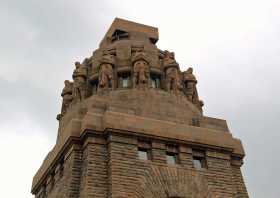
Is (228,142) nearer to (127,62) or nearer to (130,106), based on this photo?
(130,106)

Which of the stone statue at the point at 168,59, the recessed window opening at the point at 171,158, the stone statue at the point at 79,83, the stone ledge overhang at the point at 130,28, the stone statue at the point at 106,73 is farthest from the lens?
the stone ledge overhang at the point at 130,28

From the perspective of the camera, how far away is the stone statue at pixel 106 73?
96.2ft

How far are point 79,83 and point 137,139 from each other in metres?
8.18

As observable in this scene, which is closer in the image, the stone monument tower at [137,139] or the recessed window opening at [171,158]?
the stone monument tower at [137,139]

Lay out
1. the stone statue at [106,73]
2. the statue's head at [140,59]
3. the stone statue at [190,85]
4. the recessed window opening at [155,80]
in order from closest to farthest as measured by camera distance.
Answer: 1. the stone statue at [106,73]
2. the statue's head at [140,59]
3. the recessed window opening at [155,80]
4. the stone statue at [190,85]

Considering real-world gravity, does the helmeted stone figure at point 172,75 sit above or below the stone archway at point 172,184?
above

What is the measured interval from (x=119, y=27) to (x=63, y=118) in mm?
9790

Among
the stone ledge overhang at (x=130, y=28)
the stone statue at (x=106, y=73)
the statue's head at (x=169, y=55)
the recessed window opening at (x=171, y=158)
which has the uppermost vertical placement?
the stone ledge overhang at (x=130, y=28)

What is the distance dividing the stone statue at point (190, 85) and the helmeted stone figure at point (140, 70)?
3.58 metres

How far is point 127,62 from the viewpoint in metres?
31.6

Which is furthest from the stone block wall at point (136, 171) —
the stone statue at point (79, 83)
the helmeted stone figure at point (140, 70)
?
the stone statue at point (79, 83)

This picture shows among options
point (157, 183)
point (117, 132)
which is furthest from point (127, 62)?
point (157, 183)

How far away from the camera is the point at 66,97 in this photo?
1261 inches

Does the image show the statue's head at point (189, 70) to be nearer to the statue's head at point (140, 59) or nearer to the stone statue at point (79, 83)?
the statue's head at point (140, 59)
